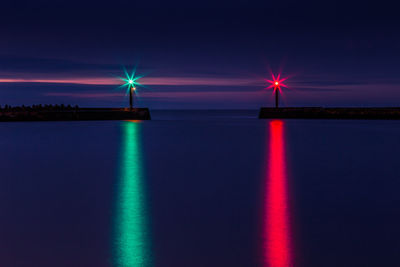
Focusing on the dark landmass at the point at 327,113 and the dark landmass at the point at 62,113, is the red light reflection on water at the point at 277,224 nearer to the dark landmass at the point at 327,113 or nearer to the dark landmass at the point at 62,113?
the dark landmass at the point at 62,113

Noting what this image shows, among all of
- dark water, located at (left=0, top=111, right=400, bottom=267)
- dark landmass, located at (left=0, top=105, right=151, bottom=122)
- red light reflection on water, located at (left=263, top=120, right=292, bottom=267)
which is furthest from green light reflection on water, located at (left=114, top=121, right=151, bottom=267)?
dark landmass, located at (left=0, top=105, right=151, bottom=122)

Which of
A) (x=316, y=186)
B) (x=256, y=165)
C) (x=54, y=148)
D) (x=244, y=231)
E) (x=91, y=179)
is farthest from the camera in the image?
(x=54, y=148)

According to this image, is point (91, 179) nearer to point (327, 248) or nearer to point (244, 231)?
point (244, 231)

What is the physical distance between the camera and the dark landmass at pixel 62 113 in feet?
221

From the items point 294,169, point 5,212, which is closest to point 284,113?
point 294,169

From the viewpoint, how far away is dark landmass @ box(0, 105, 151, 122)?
6738cm

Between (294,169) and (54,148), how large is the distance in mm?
13865

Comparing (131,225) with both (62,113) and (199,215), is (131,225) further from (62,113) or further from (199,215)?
(62,113)

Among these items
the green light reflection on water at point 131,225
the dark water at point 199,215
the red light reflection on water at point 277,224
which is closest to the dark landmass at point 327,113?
Answer: the dark water at point 199,215

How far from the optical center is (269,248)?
630 centimetres

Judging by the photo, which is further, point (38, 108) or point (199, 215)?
point (38, 108)

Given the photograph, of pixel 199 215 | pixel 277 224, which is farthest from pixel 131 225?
pixel 277 224

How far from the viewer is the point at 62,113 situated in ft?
229

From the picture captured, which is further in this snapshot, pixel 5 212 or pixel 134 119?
pixel 134 119
